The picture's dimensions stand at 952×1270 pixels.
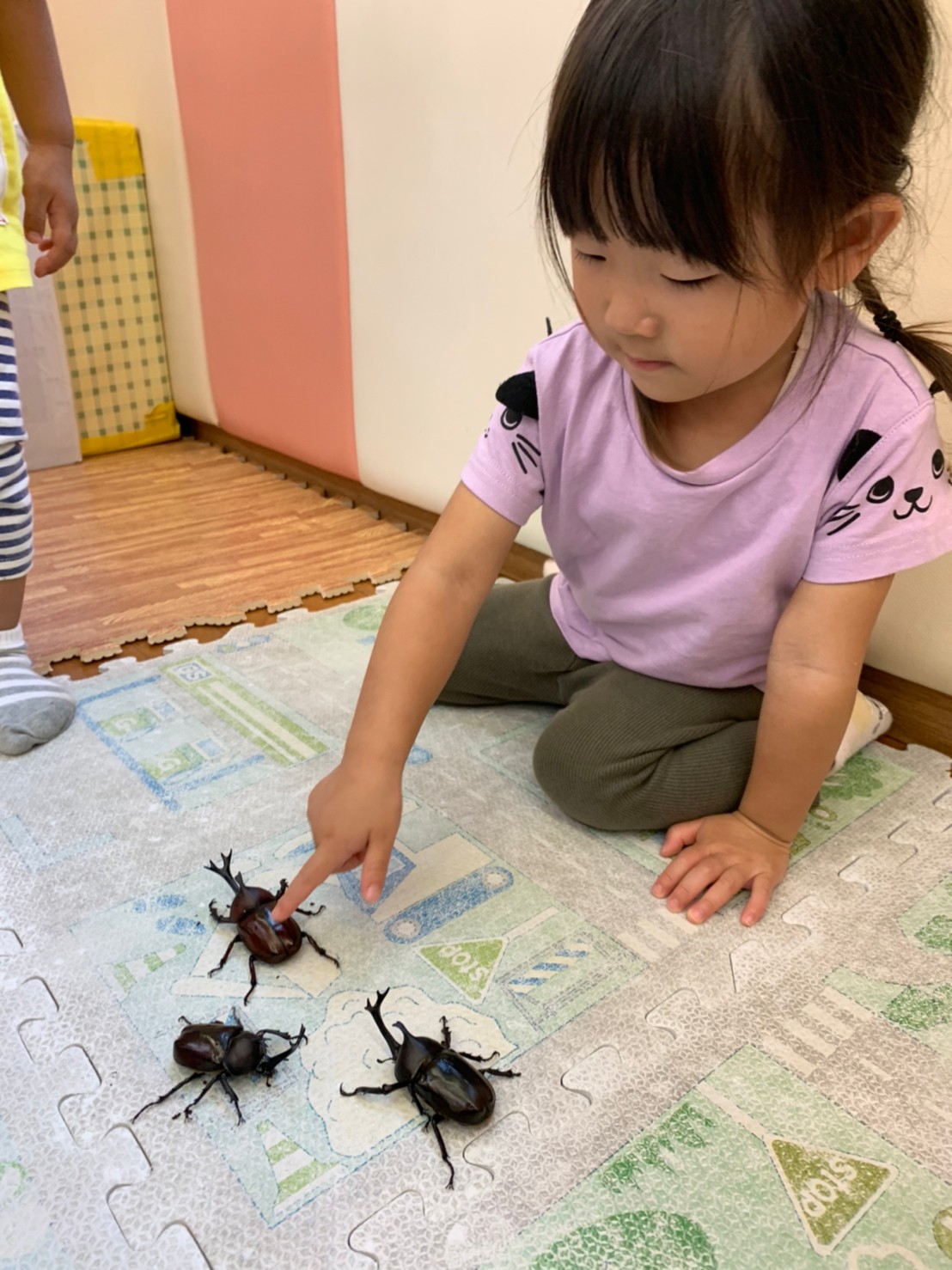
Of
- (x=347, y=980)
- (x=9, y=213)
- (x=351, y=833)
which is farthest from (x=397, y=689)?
(x=9, y=213)

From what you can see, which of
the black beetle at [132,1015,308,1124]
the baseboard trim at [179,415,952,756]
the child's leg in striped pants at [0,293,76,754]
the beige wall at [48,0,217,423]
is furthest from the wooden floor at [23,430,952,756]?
the black beetle at [132,1015,308,1124]

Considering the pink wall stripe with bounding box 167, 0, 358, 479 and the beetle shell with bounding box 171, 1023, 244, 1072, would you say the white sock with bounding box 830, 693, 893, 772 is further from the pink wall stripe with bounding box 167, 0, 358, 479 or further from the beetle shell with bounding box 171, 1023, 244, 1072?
the pink wall stripe with bounding box 167, 0, 358, 479

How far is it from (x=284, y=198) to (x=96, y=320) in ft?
1.95

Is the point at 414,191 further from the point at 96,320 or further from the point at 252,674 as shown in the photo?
the point at 96,320

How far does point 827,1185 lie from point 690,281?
55 centimetres

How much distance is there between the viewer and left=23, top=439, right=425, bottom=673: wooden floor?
129 cm

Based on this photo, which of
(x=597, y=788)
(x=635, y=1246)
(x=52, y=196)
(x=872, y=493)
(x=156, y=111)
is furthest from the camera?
(x=156, y=111)

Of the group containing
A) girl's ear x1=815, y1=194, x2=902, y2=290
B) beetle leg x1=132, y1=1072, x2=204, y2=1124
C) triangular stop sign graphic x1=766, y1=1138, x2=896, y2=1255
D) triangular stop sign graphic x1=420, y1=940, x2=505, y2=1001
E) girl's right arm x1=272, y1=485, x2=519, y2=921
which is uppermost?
girl's ear x1=815, y1=194, x2=902, y2=290

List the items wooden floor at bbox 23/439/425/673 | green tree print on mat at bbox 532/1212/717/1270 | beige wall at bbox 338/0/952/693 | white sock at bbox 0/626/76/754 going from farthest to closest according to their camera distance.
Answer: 1. wooden floor at bbox 23/439/425/673
2. beige wall at bbox 338/0/952/693
3. white sock at bbox 0/626/76/754
4. green tree print on mat at bbox 532/1212/717/1270

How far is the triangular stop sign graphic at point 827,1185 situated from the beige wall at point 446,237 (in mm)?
594

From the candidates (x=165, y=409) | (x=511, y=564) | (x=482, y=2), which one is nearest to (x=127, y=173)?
(x=165, y=409)

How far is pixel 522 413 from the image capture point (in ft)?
2.81

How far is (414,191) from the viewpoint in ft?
4.72

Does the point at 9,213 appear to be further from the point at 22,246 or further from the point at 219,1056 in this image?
the point at 219,1056
